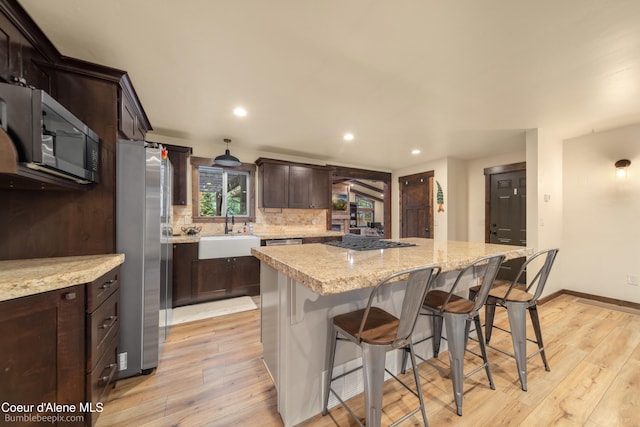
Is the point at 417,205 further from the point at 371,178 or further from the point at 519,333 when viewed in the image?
the point at 519,333

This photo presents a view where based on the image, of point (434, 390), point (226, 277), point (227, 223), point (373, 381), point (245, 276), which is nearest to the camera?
point (373, 381)

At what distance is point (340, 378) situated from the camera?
1563 mm

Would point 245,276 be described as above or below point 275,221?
below

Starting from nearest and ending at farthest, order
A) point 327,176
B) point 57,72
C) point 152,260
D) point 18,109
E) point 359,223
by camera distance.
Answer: point 18,109, point 57,72, point 152,260, point 327,176, point 359,223

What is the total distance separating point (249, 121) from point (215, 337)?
253 cm

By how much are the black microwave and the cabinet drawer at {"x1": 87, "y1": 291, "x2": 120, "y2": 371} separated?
0.81 meters

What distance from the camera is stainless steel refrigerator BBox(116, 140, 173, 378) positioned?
1.75 m

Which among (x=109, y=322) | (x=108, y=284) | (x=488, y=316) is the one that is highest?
(x=108, y=284)

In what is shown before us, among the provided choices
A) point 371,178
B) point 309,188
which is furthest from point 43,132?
point 371,178

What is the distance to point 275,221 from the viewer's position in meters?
4.52

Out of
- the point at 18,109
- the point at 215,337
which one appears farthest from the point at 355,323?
the point at 18,109

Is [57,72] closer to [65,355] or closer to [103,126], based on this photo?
[103,126]

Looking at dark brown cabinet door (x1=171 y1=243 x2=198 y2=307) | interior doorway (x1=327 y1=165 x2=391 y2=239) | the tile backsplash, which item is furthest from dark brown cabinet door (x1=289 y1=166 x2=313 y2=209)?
dark brown cabinet door (x1=171 y1=243 x2=198 y2=307)

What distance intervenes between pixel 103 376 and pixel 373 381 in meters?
Result: 1.61
